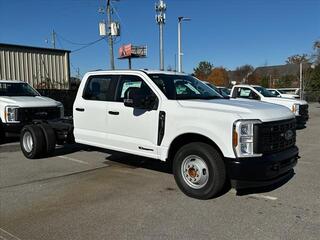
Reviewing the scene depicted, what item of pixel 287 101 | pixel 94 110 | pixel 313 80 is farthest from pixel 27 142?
pixel 313 80

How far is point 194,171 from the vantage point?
5945 mm

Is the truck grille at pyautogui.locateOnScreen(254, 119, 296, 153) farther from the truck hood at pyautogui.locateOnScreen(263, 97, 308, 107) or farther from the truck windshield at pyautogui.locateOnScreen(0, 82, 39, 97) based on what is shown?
the truck hood at pyautogui.locateOnScreen(263, 97, 308, 107)

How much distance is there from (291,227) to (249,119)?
59.3 inches

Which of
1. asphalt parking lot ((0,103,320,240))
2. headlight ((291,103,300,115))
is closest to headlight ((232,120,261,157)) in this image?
asphalt parking lot ((0,103,320,240))

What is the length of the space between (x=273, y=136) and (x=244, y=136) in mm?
547

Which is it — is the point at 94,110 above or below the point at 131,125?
above

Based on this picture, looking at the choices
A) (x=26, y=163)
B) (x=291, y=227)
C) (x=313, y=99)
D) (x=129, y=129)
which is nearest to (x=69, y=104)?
(x=26, y=163)

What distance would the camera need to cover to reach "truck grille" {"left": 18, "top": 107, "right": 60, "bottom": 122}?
11.2 metres

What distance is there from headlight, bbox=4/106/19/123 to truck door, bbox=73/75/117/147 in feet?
12.2

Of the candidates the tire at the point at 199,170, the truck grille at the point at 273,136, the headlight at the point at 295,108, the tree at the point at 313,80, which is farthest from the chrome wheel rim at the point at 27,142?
the tree at the point at 313,80

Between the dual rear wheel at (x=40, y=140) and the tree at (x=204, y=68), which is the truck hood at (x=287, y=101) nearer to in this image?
the dual rear wheel at (x=40, y=140)

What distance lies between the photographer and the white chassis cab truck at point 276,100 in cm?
1554

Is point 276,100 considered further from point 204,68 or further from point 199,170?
point 204,68

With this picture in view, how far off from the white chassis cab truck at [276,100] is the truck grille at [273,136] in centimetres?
935
